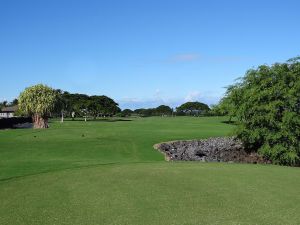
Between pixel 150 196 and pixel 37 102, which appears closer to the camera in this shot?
pixel 150 196

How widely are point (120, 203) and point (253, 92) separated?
59.3 ft

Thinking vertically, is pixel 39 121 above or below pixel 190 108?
below

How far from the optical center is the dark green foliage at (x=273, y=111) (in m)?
24.8

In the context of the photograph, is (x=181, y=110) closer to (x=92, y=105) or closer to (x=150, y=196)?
(x=92, y=105)

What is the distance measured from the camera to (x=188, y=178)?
44.7 ft

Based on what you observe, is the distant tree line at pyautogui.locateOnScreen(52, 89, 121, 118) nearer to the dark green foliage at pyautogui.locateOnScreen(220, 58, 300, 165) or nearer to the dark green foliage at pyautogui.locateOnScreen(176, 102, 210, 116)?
the dark green foliage at pyautogui.locateOnScreen(176, 102, 210, 116)

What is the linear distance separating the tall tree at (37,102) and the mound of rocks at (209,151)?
29710 millimetres

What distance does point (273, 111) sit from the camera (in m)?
25.1

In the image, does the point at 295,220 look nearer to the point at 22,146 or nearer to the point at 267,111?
the point at 267,111

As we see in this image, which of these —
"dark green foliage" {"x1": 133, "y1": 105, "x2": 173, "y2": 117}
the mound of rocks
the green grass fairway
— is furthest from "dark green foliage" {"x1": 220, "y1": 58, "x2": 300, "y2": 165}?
"dark green foliage" {"x1": 133, "y1": 105, "x2": 173, "y2": 117}

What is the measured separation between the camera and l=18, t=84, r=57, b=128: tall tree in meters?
58.2

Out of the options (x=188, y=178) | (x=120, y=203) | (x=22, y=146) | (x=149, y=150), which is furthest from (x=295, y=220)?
(x=22, y=146)

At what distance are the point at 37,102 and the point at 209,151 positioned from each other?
114 ft

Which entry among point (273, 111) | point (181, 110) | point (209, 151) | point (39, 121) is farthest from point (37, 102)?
point (181, 110)
